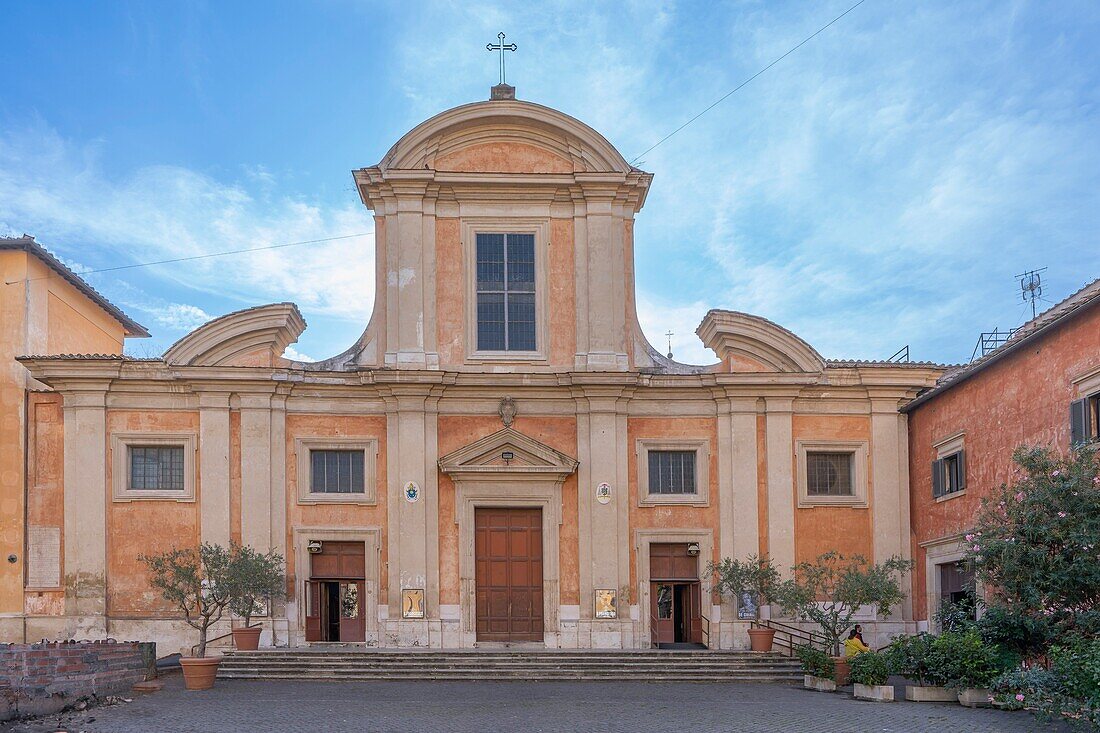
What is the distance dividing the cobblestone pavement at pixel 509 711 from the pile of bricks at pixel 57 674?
0.48m

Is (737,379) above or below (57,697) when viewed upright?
above

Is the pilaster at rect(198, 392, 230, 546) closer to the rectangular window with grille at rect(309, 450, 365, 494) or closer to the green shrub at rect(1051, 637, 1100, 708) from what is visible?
the rectangular window with grille at rect(309, 450, 365, 494)

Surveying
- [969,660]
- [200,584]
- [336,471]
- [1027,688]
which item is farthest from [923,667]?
[200,584]

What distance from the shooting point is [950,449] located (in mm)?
23031

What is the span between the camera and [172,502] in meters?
23.9

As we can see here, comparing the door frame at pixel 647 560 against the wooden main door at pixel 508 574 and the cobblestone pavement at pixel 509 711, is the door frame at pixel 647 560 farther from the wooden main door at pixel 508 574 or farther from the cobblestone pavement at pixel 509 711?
the cobblestone pavement at pixel 509 711

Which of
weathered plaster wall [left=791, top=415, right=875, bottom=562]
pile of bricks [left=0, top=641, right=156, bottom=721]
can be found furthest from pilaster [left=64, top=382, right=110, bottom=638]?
weathered plaster wall [left=791, top=415, right=875, bottom=562]

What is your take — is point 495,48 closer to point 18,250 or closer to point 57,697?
point 18,250

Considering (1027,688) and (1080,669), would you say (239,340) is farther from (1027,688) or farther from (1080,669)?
(1080,669)

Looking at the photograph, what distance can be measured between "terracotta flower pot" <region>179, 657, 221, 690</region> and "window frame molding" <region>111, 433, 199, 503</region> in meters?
5.13

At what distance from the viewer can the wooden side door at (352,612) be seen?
966 inches

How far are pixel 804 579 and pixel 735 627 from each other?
1.77 m

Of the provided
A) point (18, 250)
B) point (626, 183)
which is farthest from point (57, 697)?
point (626, 183)

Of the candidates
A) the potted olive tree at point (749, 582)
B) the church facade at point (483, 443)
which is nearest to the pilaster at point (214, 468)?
the church facade at point (483, 443)
